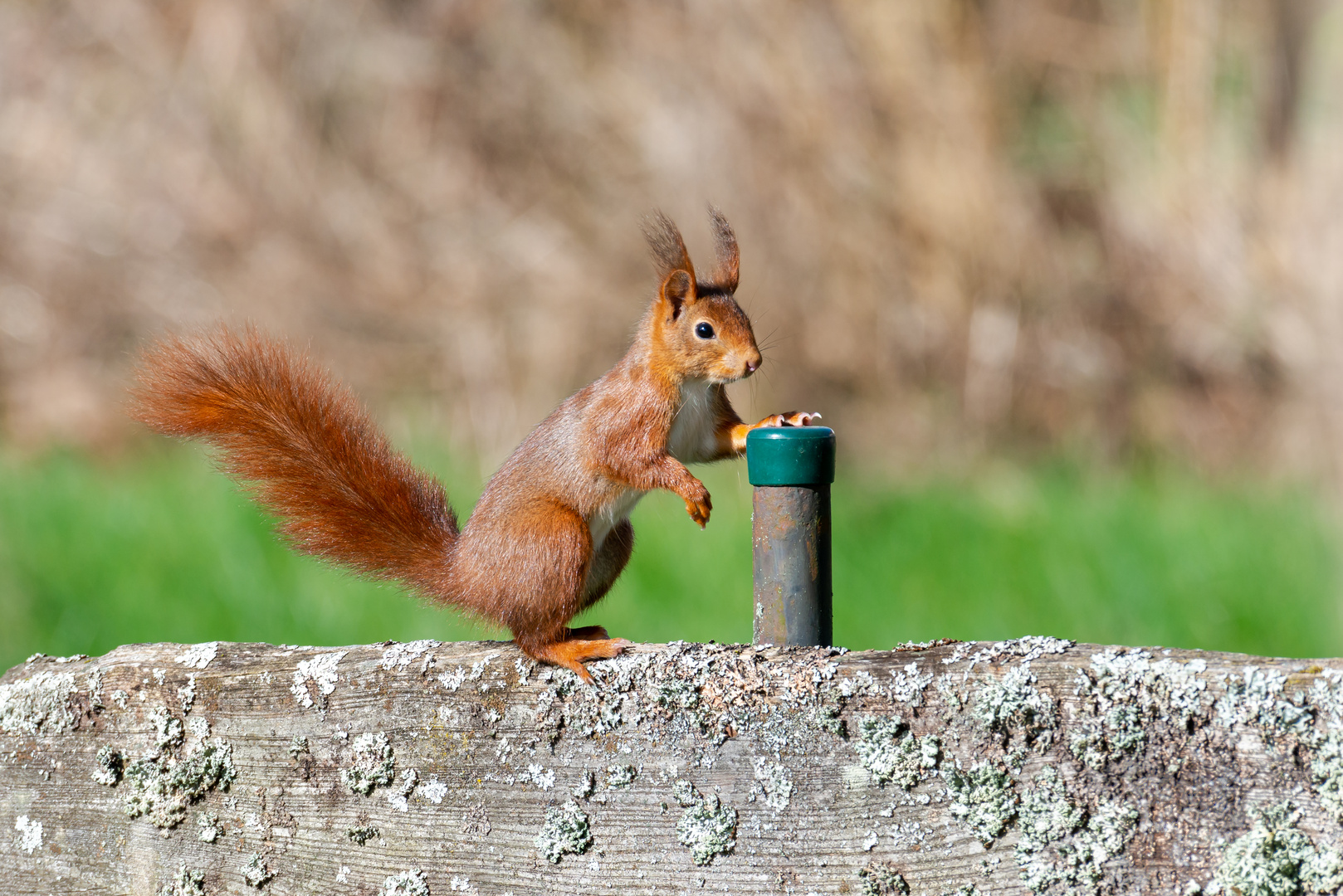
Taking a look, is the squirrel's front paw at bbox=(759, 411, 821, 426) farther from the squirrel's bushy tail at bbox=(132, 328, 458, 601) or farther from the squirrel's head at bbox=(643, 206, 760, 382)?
the squirrel's bushy tail at bbox=(132, 328, 458, 601)

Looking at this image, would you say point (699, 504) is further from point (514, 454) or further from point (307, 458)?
point (307, 458)

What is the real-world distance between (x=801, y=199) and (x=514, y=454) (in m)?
4.01

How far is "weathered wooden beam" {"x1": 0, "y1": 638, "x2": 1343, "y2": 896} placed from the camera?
105 cm

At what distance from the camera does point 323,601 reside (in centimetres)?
374

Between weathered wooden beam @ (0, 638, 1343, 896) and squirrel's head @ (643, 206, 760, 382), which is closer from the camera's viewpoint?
weathered wooden beam @ (0, 638, 1343, 896)

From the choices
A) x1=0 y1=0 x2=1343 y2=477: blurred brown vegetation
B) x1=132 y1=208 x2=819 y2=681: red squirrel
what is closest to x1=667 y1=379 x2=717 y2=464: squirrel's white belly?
x1=132 y1=208 x2=819 y2=681: red squirrel

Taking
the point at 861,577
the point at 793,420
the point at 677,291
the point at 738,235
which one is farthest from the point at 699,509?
the point at 738,235

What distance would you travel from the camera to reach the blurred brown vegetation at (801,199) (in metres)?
5.43

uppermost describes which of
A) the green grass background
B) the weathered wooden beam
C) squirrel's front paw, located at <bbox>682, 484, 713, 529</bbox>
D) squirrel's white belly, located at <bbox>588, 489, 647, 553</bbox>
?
the green grass background

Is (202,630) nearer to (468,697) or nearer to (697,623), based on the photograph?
(697,623)

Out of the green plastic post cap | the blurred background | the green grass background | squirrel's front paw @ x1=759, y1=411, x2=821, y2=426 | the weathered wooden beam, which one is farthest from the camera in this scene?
the blurred background

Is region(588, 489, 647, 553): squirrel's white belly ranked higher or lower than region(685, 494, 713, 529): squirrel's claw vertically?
higher

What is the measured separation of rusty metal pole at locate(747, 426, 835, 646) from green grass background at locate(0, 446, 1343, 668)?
2.02m

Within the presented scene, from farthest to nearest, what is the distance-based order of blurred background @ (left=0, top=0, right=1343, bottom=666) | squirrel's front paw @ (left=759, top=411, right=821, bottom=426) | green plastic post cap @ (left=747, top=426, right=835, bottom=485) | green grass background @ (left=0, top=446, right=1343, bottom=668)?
1. blurred background @ (left=0, top=0, right=1343, bottom=666)
2. green grass background @ (left=0, top=446, right=1343, bottom=668)
3. squirrel's front paw @ (left=759, top=411, right=821, bottom=426)
4. green plastic post cap @ (left=747, top=426, right=835, bottom=485)
